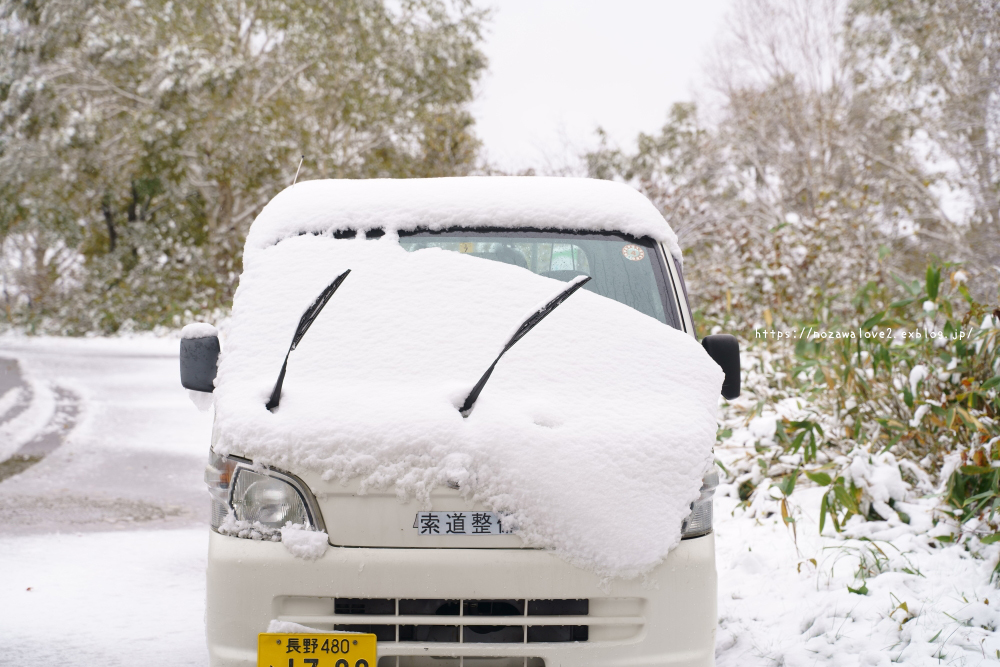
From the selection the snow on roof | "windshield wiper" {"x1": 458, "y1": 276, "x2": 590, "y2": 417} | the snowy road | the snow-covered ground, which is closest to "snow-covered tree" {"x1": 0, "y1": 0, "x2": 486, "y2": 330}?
the snowy road

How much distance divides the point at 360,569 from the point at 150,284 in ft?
82.4

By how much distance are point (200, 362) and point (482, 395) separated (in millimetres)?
1059

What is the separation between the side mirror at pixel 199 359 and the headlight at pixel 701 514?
1.65 meters

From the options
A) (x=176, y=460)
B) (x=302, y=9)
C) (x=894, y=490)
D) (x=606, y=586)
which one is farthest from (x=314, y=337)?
(x=302, y=9)

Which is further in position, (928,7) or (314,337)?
(928,7)

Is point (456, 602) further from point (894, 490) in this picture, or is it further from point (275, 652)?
point (894, 490)

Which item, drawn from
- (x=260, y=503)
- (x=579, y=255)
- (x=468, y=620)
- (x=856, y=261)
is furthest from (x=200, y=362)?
(x=856, y=261)

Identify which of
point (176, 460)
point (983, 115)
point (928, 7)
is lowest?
point (176, 460)

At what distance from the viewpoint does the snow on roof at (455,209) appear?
3.35 meters

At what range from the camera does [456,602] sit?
2.47 metres

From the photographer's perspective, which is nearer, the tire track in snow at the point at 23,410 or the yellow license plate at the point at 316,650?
the yellow license plate at the point at 316,650

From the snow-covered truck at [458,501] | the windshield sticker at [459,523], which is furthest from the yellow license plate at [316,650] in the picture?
the windshield sticker at [459,523]

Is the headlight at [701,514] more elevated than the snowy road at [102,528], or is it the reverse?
the headlight at [701,514]

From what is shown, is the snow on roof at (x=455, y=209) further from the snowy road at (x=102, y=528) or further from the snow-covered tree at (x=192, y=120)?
the snow-covered tree at (x=192, y=120)
